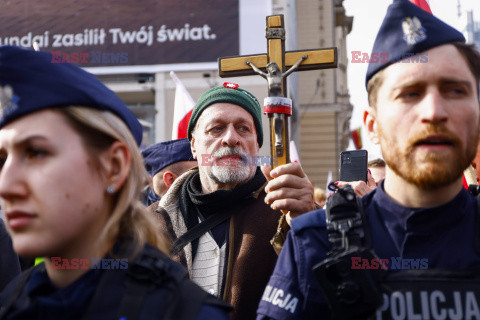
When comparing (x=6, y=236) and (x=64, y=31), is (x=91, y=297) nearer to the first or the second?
(x=6, y=236)

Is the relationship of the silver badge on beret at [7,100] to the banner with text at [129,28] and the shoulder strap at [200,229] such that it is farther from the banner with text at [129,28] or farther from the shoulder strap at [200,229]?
the banner with text at [129,28]

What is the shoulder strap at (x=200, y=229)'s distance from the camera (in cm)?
298

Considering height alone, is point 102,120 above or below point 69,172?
above

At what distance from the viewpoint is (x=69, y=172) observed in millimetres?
1645

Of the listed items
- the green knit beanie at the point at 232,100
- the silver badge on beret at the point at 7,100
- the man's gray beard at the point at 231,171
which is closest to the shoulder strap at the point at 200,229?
the man's gray beard at the point at 231,171

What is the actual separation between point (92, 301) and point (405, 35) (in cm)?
134

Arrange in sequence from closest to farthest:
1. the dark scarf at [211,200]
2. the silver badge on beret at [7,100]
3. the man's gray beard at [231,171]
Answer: the silver badge on beret at [7,100]
the dark scarf at [211,200]
the man's gray beard at [231,171]

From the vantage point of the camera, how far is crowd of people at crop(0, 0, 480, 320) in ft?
5.36

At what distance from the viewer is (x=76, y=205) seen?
1.66 metres

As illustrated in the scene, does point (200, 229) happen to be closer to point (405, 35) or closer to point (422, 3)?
point (405, 35)

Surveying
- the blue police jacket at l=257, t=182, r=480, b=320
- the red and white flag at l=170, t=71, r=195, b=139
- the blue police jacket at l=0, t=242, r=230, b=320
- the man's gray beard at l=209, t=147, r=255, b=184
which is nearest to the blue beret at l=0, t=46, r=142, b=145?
the blue police jacket at l=0, t=242, r=230, b=320

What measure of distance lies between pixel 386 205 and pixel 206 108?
1.84 meters

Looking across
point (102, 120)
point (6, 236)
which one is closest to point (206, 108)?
point (6, 236)

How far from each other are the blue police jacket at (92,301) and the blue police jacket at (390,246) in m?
0.24
